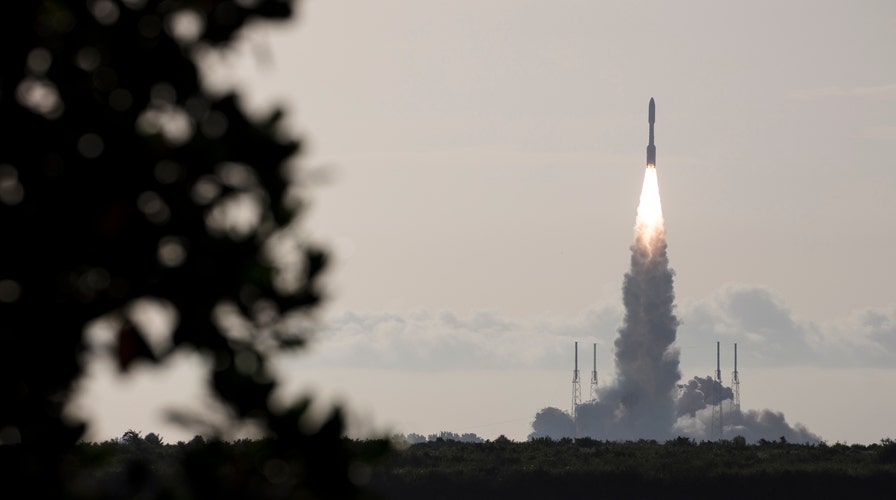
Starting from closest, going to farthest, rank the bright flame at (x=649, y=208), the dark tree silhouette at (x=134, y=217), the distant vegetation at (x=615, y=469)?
the dark tree silhouette at (x=134, y=217) → the distant vegetation at (x=615, y=469) → the bright flame at (x=649, y=208)

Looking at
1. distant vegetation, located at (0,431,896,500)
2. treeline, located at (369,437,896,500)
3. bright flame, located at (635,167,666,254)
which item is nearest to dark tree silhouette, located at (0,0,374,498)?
distant vegetation, located at (0,431,896,500)

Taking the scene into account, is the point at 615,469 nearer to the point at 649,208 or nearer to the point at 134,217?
the point at 649,208

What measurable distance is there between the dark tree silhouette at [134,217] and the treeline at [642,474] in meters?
112

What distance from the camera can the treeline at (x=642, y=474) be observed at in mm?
131375

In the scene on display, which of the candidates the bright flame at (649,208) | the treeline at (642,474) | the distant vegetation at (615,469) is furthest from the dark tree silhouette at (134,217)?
the bright flame at (649,208)

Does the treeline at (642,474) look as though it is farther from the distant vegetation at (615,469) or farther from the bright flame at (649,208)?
the bright flame at (649,208)

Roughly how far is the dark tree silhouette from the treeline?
366ft

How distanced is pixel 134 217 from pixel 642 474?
122 metres

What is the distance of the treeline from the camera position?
131 m

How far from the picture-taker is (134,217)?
52.4 ft

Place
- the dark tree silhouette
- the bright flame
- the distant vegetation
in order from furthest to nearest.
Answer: the bright flame → the distant vegetation → the dark tree silhouette

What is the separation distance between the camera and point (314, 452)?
1568cm

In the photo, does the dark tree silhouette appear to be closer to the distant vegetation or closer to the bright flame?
the distant vegetation

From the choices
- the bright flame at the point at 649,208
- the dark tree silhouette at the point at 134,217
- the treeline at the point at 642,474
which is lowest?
the dark tree silhouette at the point at 134,217
